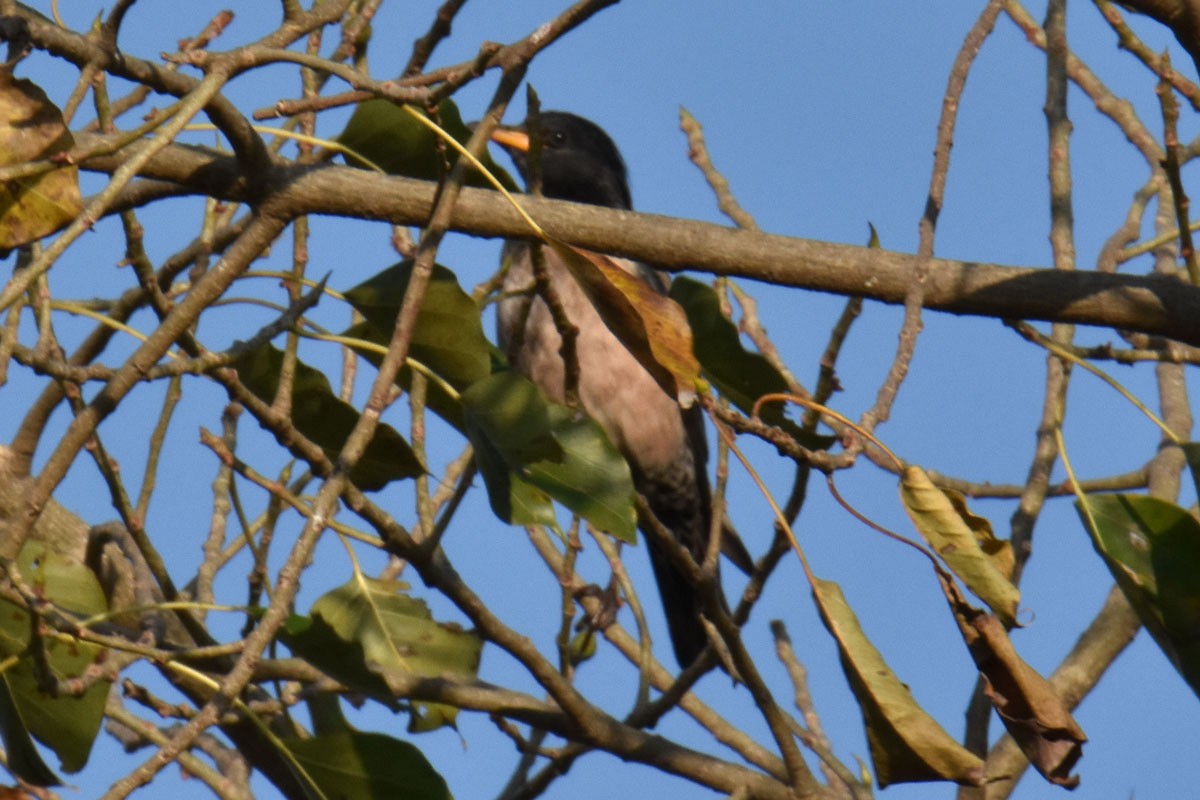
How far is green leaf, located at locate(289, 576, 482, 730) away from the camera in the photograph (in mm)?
3008

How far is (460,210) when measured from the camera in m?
2.50

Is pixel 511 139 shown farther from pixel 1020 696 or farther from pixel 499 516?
pixel 1020 696

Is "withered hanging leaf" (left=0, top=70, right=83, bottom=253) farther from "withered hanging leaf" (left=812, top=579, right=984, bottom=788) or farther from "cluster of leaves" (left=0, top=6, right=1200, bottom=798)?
"withered hanging leaf" (left=812, top=579, right=984, bottom=788)

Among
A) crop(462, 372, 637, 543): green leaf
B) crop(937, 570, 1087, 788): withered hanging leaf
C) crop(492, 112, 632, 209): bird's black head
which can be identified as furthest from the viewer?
crop(492, 112, 632, 209): bird's black head

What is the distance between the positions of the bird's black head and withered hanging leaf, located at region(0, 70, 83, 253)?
15.0 ft

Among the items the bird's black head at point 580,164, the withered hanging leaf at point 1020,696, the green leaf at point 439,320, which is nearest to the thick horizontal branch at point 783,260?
the green leaf at point 439,320

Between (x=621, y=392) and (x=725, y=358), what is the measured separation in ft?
10.3

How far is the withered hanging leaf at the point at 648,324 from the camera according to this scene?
1.73m

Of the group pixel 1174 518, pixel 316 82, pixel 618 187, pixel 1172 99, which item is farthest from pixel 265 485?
pixel 618 187

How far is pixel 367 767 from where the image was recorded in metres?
2.40

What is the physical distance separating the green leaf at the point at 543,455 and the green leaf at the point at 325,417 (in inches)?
7.3

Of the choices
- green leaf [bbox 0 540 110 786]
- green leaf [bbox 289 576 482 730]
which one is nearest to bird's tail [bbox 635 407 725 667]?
green leaf [bbox 289 576 482 730]

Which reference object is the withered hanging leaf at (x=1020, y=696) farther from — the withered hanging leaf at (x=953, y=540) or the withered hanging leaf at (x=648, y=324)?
the withered hanging leaf at (x=648, y=324)

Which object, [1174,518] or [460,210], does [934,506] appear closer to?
[1174,518]
